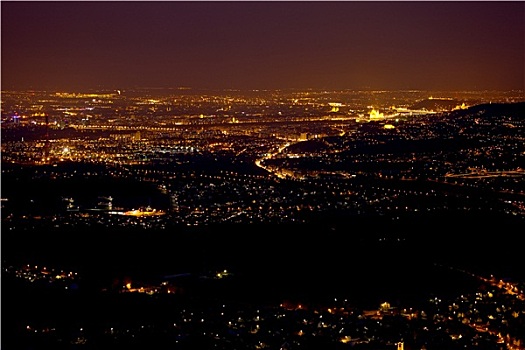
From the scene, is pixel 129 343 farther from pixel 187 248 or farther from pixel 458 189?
pixel 458 189

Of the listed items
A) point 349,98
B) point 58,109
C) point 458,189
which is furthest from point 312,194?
point 349,98

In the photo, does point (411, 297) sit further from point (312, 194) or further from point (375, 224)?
point (312, 194)

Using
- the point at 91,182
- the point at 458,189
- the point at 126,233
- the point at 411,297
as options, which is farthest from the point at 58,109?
the point at 411,297

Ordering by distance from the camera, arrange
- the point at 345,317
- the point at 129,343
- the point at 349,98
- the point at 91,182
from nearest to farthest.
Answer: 1. the point at 129,343
2. the point at 345,317
3. the point at 91,182
4. the point at 349,98

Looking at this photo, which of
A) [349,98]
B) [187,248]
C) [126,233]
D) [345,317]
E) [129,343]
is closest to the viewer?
[129,343]

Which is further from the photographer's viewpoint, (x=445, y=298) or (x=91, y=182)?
(x=91, y=182)

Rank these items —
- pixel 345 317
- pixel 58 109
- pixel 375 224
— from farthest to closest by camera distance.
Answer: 1. pixel 58 109
2. pixel 375 224
3. pixel 345 317

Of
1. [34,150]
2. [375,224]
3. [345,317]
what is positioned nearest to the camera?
[345,317]

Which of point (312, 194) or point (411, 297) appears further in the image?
point (312, 194)
